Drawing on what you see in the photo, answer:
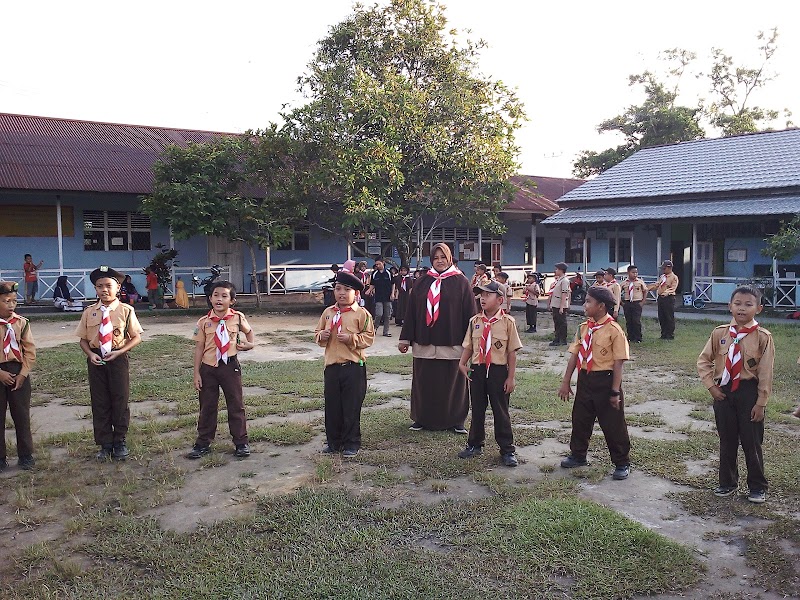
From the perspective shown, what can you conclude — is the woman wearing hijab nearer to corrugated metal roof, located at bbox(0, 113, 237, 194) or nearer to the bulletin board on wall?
corrugated metal roof, located at bbox(0, 113, 237, 194)

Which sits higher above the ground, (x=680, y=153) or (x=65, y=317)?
(x=680, y=153)

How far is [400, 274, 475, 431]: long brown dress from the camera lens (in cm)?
652

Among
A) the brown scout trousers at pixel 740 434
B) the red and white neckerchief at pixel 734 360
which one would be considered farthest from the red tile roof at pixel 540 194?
the brown scout trousers at pixel 740 434

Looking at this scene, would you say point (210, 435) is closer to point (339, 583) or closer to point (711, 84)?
point (339, 583)

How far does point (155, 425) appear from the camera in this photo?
674cm

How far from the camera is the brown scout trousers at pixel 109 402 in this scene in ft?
19.1

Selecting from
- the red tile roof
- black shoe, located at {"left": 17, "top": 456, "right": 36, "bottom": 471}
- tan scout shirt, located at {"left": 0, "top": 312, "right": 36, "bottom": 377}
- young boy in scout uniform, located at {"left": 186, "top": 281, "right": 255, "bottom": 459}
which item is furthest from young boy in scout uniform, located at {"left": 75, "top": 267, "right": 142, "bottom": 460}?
the red tile roof

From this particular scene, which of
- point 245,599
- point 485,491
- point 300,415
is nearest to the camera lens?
point 245,599

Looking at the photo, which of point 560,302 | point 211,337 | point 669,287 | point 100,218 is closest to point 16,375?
point 211,337

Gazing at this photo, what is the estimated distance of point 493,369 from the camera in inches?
223

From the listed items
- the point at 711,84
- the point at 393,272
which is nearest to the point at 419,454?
the point at 393,272

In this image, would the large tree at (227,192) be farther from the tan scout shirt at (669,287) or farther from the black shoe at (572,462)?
the black shoe at (572,462)

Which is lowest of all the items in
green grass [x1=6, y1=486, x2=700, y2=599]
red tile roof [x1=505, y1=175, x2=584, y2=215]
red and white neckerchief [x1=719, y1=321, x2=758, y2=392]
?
green grass [x1=6, y1=486, x2=700, y2=599]

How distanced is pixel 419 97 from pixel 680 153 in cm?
1132
